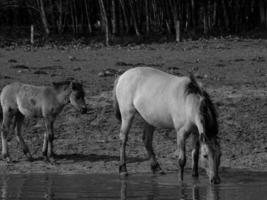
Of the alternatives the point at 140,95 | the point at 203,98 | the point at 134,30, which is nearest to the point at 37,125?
the point at 140,95

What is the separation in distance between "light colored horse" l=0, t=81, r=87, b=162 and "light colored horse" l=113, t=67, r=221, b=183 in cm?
95

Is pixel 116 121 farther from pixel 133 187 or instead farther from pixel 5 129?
pixel 133 187

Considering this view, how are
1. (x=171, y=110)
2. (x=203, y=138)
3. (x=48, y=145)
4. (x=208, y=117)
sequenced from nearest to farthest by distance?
(x=203, y=138), (x=208, y=117), (x=171, y=110), (x=48, y=145)

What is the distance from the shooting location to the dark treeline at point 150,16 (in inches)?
1620

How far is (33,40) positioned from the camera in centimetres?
3884

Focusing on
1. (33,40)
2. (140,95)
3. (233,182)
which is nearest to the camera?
(233,182)

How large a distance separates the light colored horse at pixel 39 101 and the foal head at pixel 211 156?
10.4ft

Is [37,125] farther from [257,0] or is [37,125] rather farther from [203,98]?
[257,0]

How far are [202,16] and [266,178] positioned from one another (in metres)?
31.9

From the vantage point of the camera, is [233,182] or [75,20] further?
[75,20]

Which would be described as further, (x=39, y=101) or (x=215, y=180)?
(x=39, y=101)

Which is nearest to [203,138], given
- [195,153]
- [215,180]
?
[215,180]

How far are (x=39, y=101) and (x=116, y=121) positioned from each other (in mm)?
1756

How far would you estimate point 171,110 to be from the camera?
12625 millimetres
